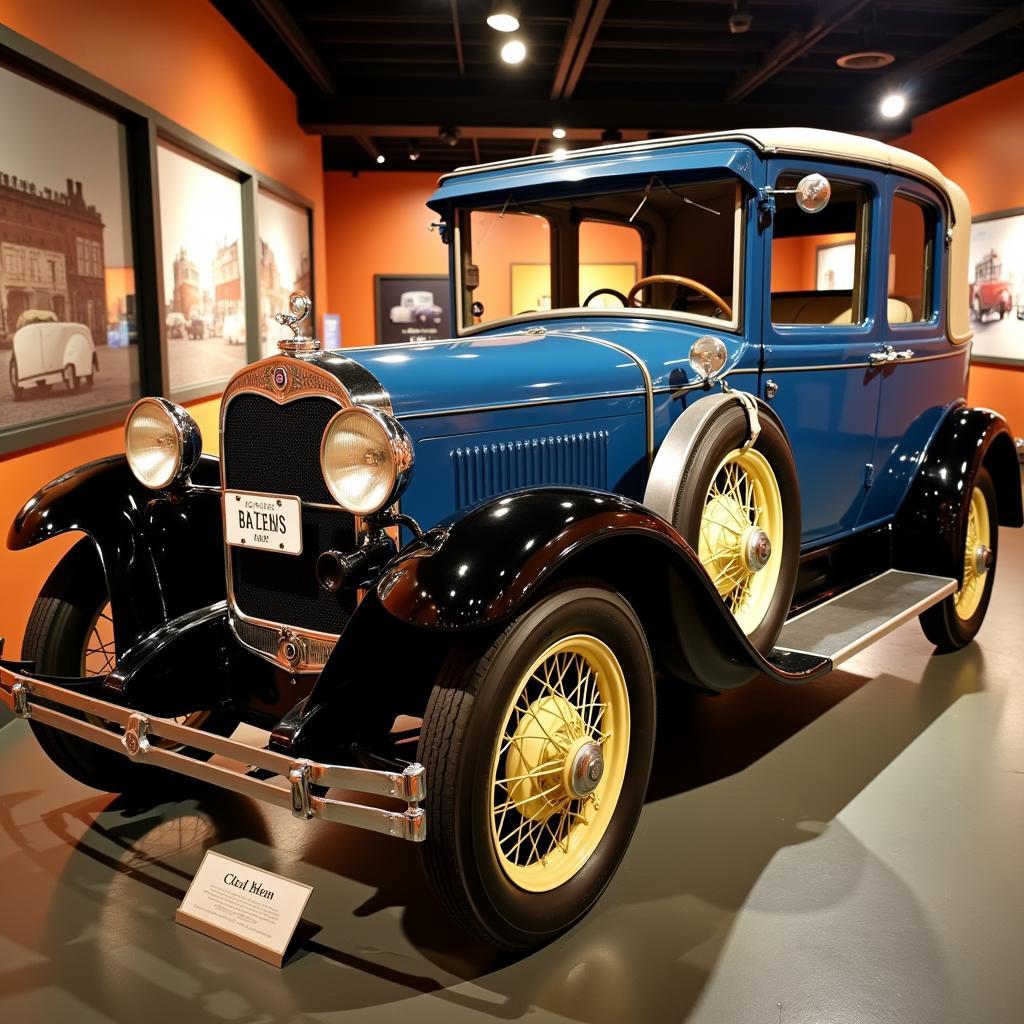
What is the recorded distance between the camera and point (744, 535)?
280 cm

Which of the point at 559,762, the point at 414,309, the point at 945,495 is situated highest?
the point at 414,309

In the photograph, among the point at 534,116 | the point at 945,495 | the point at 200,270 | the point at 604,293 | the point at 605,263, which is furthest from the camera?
the point at 534,116

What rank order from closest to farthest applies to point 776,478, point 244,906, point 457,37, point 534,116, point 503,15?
point 244,906 < point 776,478 < point 503,15 < point 457,37 < point 534,116

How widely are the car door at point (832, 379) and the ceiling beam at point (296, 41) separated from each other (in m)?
4.58

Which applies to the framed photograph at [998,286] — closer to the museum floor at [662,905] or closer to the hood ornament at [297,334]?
the museum floor at [662,905]

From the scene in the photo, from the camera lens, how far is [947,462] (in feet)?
12.8

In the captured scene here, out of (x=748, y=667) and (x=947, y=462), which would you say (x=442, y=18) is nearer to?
(x=947, y=462)

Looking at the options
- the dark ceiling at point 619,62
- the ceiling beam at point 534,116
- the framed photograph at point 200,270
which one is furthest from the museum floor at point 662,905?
the ceiling beam at point 534,116

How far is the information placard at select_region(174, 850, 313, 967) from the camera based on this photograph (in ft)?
6.82

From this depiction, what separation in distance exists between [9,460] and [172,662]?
1.62 meters

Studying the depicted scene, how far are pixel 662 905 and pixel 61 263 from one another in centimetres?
338

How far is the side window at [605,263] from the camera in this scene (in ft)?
12.0

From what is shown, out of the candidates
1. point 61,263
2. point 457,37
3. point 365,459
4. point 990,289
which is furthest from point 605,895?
point 990,289

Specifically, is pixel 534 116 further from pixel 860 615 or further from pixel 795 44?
pixel 860 615
